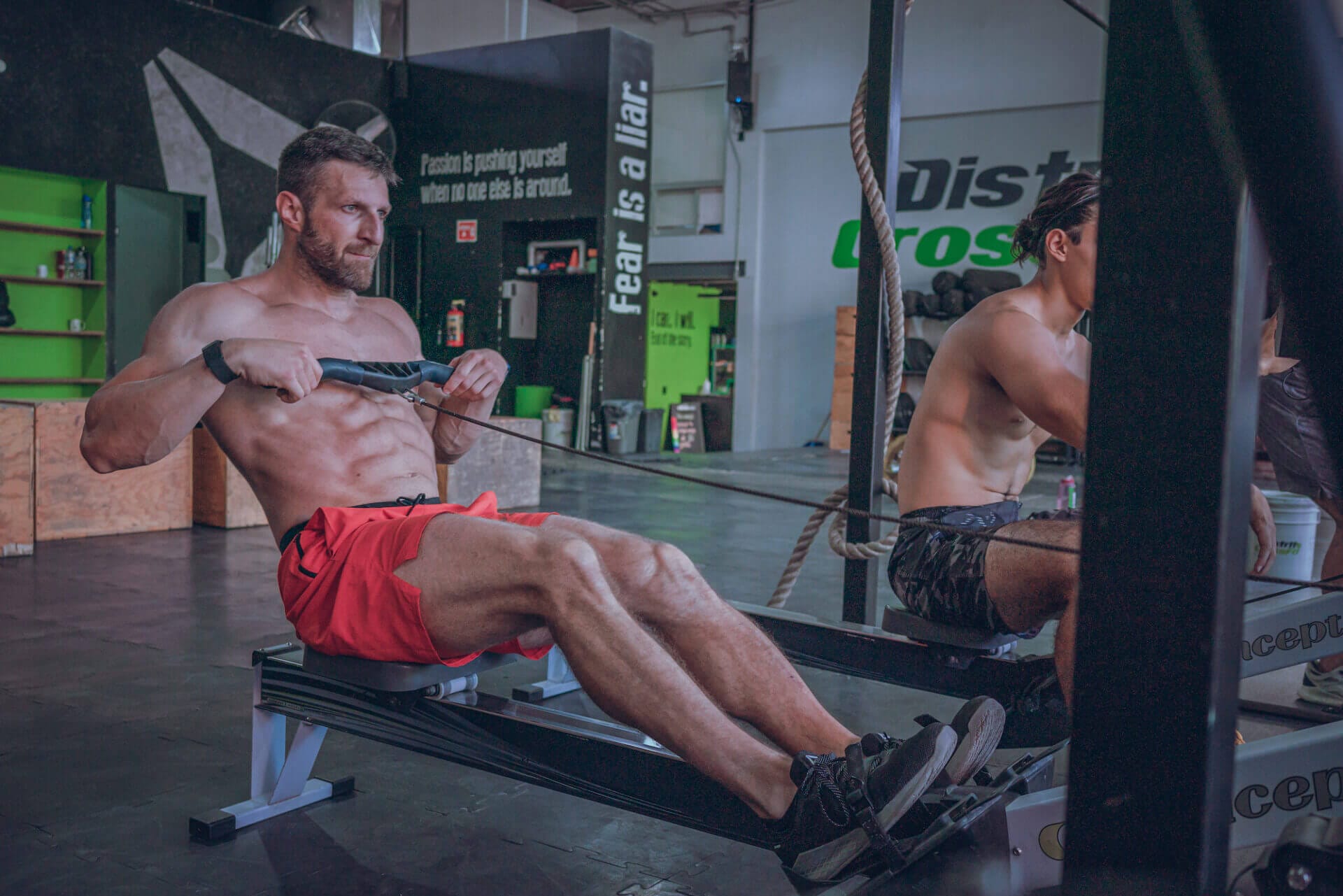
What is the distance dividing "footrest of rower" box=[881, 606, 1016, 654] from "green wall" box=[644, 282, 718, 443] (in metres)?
10.2

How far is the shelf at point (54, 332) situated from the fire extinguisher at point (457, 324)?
3.06 metres

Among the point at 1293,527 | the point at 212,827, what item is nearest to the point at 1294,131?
the point at 212,827

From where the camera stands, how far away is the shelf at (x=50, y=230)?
313 inches

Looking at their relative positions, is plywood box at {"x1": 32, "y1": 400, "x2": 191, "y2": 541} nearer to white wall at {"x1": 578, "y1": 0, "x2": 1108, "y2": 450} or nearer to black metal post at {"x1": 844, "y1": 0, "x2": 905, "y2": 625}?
black metal post at {"x1": 844, "y1": 0, "x2": 905, "y2": 625}

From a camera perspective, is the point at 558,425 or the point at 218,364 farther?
the point at 558,425

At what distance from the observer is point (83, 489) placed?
5.26 meters

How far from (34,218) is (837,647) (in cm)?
806

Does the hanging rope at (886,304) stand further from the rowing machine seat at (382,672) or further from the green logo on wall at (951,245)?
the green logo on wall at (951,245)

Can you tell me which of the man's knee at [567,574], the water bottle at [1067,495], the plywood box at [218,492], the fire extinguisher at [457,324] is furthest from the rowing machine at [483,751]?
the fire extinguisher at [457,324]

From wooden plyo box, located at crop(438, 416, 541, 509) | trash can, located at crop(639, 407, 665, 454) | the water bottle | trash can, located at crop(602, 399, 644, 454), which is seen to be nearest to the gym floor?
wooden plyo box, located at crop(438, 416, 541, 509)

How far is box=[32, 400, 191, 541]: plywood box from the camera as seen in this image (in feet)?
16.7

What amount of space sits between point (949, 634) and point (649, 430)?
8.30m

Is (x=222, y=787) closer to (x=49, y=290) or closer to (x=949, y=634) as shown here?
(x=949, y=634)

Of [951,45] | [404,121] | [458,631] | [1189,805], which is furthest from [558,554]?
[951,45]
